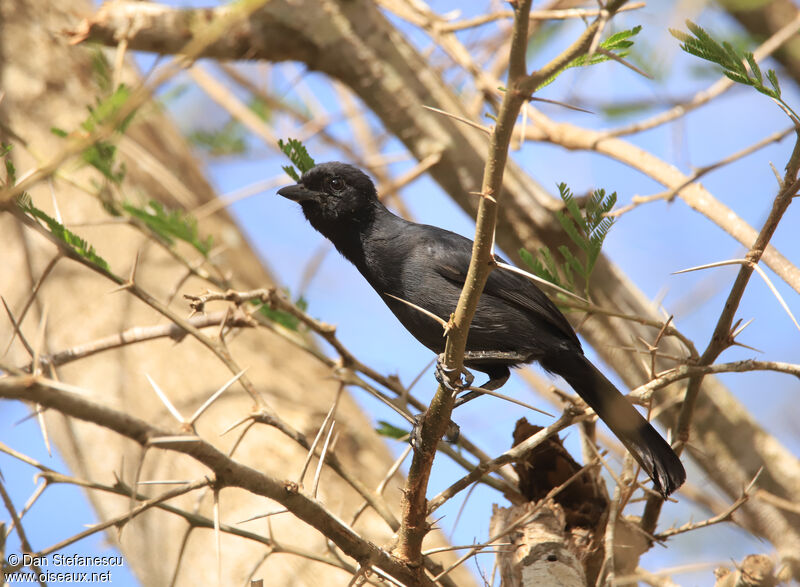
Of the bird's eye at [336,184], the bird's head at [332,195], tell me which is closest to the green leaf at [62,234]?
the bird's head at [332,195]

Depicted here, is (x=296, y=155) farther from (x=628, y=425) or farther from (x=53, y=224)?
(x=628, y=425)

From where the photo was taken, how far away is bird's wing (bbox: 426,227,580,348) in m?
4.02

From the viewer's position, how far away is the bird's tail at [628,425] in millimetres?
3367

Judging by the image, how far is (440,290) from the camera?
3.97 m

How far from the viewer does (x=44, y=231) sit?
10.0 feet

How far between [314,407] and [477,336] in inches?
48.3

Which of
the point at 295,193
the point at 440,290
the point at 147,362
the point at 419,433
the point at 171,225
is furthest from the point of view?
the point at 147,362

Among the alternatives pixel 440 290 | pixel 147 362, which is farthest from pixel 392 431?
pixel 147 362

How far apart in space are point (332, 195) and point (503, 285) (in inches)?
43.1

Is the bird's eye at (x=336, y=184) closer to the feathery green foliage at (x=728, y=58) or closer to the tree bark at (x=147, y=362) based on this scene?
the tree bark at (x=147, y=362)

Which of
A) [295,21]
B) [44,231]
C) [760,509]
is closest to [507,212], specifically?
[295,21]

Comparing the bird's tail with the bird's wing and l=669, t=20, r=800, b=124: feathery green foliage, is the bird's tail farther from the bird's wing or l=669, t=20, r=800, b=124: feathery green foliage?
l=669, t=20, r=800, b=124: feathery green foliage

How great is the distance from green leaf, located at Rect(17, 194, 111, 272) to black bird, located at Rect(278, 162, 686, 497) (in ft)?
4.18

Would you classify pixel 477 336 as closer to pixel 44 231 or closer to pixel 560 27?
pixel 44 231
